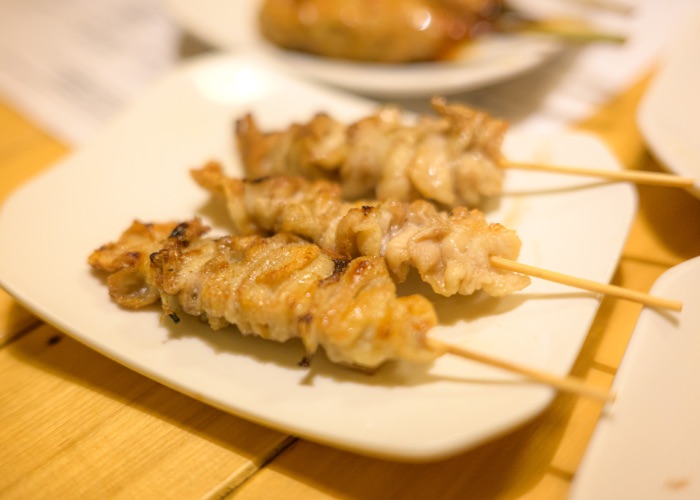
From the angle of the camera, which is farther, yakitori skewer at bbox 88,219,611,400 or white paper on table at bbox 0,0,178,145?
white paper on table at bbox 0,0,178,145

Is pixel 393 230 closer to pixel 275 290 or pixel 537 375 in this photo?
pixel 275 290

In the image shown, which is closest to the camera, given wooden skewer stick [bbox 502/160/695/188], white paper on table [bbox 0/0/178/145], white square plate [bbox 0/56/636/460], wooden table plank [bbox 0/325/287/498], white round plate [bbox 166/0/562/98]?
white square plate [bbox 0/56/636/460]

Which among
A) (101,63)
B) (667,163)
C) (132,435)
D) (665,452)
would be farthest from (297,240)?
(101,63)

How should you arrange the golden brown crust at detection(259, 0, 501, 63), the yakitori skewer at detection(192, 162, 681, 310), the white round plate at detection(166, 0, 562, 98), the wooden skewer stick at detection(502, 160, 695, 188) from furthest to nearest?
the golden brown crust at detection(259, 0, 501, 63) < the white round plate at detection(166, 0, 562, 98) < the wooden skewer stick at detection(502, 160, 695, 188) < the yakitori skewer at detection(192, 162, 681, 310)

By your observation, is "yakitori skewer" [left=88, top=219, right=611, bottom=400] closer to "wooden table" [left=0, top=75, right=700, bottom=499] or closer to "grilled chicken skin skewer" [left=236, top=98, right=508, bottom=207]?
"wooden table" [left=0, top=75, right=700, bottom=499]

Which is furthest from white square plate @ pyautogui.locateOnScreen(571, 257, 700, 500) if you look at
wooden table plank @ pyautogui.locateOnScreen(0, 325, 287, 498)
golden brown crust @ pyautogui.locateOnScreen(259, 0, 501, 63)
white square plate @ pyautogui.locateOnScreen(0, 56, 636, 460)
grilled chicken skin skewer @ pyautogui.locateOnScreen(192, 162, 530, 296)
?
golden brown crust @ pyautogui.locateOnScreen(259, 0, 501, 63)

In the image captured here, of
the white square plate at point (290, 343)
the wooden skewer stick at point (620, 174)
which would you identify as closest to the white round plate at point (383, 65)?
the white square plate at point (290, 343)

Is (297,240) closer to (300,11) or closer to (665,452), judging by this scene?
(665,452)
